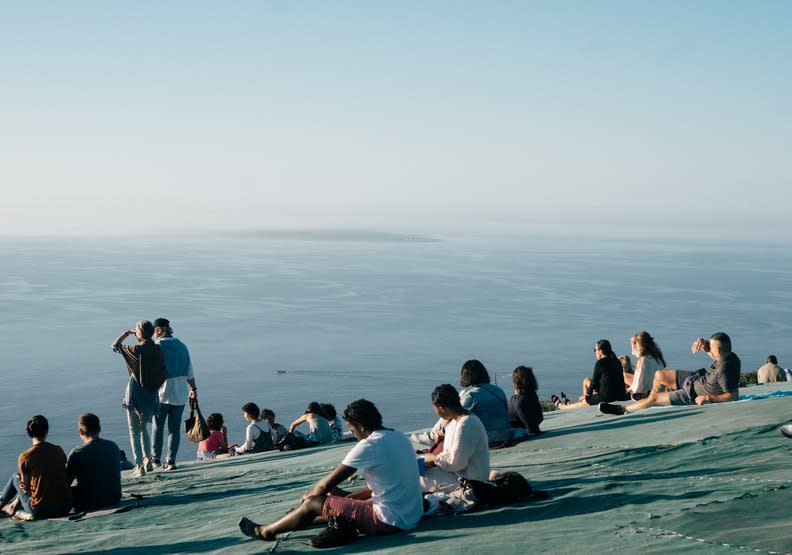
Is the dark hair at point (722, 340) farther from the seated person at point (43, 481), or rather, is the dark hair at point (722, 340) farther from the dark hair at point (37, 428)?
the dark hair at point (37, 428)

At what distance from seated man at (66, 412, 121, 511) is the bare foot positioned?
262cm

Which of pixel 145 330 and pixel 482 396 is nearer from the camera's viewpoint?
pixel 482 396

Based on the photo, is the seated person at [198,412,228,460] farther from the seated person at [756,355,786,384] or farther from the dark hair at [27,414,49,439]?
the seated person at [756,355,786,384]

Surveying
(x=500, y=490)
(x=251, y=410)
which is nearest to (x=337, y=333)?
(x=251, y=410)

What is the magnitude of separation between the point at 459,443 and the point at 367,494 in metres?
A: 0.88

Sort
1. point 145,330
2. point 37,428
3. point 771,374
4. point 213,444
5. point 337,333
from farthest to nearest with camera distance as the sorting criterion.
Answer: point 337,333
point 771,374
point 213,444
point 145,330
point 37,428

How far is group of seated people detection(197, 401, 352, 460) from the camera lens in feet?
52.6

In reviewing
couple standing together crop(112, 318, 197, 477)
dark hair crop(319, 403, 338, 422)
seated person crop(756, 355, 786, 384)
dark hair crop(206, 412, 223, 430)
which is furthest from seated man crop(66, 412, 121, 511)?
seated person crop(756, 355, 786, 384)

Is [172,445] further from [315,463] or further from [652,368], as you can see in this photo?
[652,368]

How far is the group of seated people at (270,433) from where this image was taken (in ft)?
52.6

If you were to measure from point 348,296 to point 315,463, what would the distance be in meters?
131

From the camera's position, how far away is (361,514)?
7293mm

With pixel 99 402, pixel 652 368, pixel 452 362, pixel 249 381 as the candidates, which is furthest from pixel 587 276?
pixel 652 368

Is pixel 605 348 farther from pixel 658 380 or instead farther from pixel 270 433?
pixel 270 433
